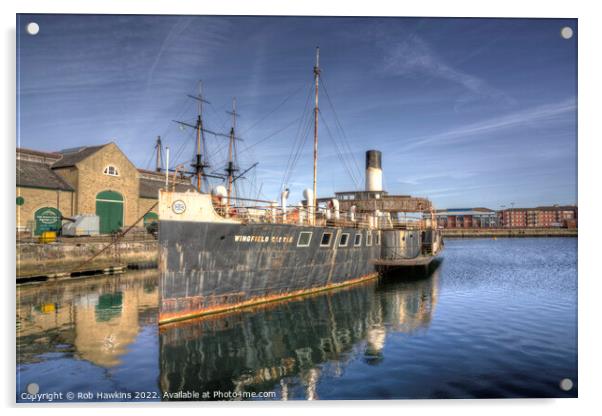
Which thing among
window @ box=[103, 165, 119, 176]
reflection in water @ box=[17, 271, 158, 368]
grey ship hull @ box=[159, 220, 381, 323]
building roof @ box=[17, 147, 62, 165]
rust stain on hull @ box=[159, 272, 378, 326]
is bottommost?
reflection in water @ box=[17, 271, 158, 368]

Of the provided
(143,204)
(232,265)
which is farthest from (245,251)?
(143,204)

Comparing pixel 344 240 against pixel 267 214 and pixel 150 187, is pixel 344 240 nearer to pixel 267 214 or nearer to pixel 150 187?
pixel 267 214

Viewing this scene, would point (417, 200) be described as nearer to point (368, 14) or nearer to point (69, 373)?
point (368, 14)

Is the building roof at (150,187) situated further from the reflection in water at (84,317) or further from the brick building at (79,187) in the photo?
the reflection in water at (84,317)

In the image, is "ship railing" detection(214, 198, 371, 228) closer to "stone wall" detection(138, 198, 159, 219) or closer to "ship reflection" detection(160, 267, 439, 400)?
"ship reflection" detection(160, 267, 439, 400)

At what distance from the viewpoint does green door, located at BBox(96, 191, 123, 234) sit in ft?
136

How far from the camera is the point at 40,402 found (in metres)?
8.84

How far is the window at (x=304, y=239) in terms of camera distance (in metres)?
20.6

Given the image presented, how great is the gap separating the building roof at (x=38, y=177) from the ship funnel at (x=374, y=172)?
3290 cm

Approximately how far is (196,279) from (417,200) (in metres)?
31.7

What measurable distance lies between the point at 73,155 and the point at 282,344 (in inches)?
1554

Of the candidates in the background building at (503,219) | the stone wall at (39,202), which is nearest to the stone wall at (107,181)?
the stone wall at (39,202)

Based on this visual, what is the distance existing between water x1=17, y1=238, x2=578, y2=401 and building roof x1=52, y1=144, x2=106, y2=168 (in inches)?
866

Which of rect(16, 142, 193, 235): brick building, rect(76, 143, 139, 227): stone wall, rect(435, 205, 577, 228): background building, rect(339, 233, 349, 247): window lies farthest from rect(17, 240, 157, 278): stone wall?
rect(435, 205, 577, 228): background building
